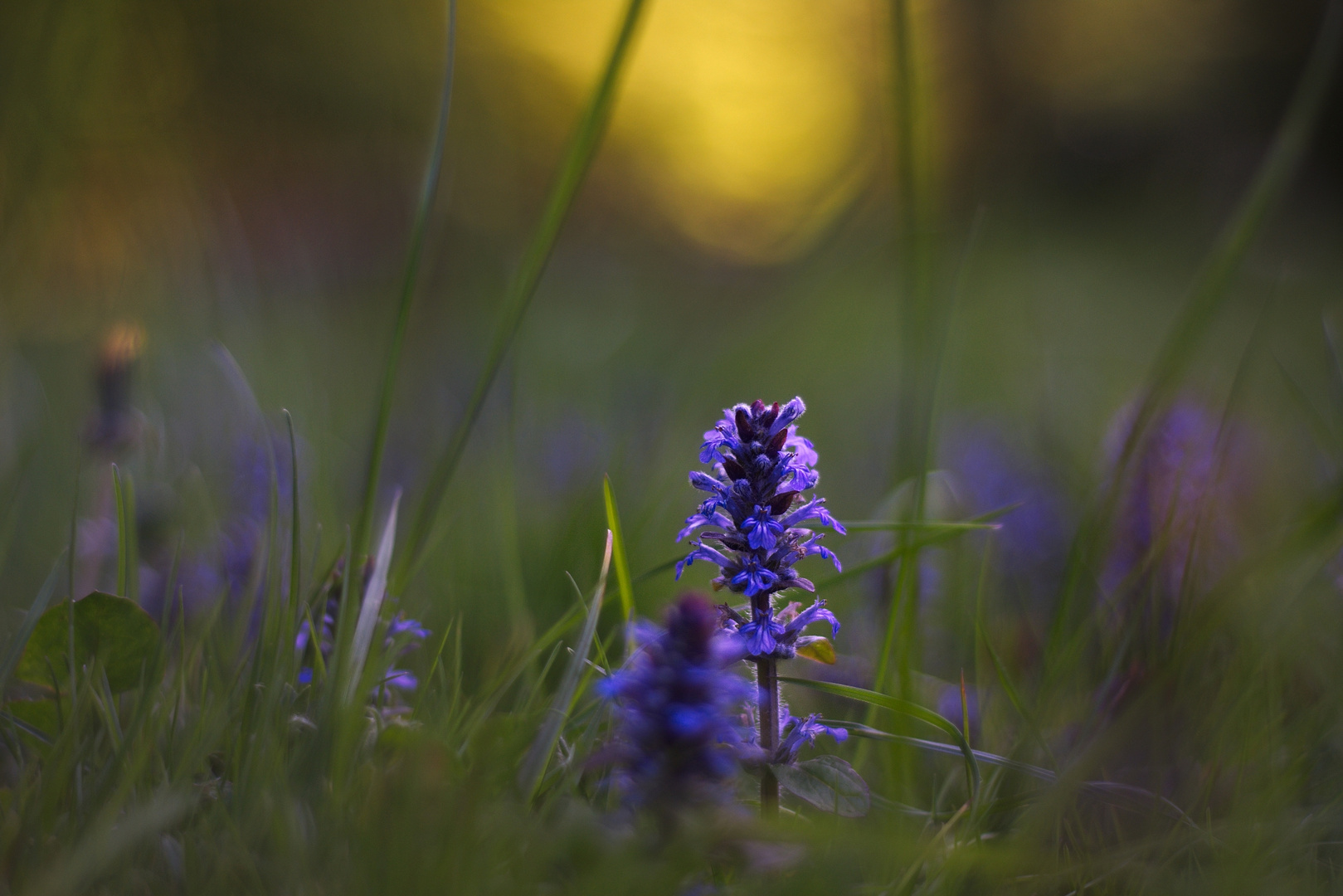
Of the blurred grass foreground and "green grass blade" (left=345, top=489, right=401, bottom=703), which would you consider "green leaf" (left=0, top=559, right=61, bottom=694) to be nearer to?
the blurred grass foreground

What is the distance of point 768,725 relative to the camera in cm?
111

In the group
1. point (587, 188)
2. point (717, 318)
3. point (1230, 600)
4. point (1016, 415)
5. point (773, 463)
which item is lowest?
point (1230, 600)

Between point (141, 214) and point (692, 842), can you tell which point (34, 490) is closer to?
point (141, 214)

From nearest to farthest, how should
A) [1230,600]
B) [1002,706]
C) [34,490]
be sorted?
[1230,600], [1002,706], [34,490]

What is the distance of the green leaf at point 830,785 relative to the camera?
1.00 metres

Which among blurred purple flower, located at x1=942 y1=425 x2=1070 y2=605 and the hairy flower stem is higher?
blurred purple flower, located at x1=942 y1=425 x2=1070 y2=605

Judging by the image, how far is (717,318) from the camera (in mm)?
4148

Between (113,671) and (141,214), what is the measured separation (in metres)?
3.39

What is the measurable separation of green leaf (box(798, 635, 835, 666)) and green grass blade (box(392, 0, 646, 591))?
0.55 metres

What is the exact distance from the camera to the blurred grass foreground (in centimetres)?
94

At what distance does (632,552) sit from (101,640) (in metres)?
1.12

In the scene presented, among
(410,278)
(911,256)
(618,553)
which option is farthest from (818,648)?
(410,278)

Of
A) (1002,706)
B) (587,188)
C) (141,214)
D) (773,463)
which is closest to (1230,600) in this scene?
(773,463)

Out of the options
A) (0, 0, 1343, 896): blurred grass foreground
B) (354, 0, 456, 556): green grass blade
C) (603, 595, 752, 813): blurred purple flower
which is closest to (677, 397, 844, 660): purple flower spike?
(0, 0, 1343, 896): blurred grass foreground
